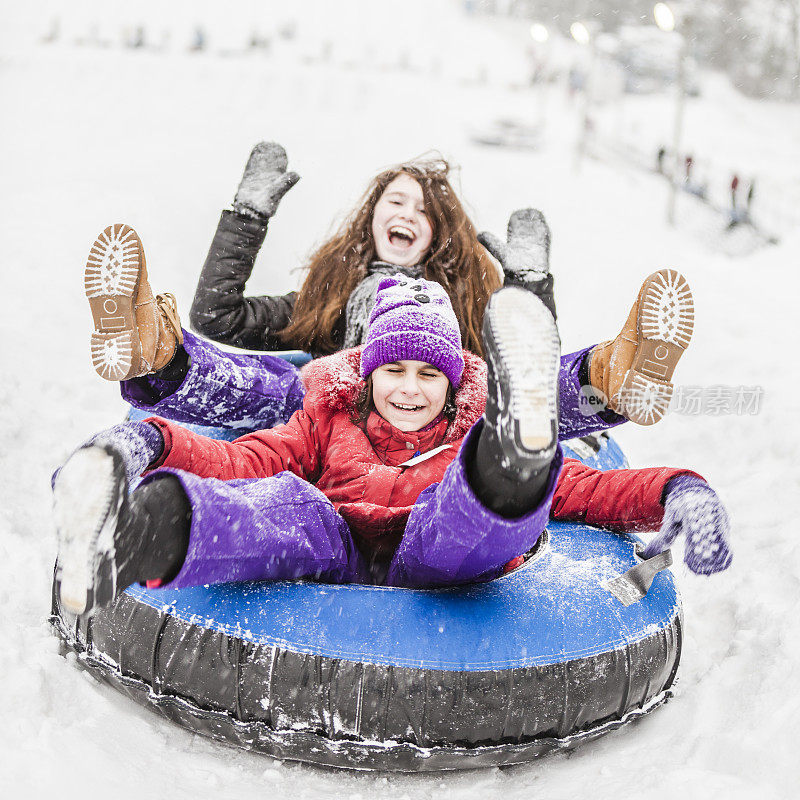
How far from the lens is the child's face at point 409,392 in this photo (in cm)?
193

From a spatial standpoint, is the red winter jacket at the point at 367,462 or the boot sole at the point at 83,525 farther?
the red winter jacket at the point at 367,462

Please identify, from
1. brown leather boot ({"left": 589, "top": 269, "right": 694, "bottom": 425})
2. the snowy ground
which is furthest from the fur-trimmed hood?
the snowy ground

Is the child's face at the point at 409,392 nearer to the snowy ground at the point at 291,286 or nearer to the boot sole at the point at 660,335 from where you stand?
the boot sole at the point at 660,335

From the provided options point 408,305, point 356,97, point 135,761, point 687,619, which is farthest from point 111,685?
point 356,97

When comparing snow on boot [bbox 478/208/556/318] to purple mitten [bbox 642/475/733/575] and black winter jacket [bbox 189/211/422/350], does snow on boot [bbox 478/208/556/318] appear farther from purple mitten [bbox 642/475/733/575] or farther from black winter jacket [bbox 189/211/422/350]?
purple mitten [bbox 642/475/733/575]

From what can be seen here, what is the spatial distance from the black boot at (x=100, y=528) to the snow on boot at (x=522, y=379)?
0.54 meters

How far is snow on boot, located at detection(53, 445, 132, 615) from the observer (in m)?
1.28

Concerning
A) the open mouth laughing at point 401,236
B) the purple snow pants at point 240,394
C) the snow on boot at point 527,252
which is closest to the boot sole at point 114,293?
the purple snow pants at point 240,394

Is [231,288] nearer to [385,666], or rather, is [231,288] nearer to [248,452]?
[248,452]

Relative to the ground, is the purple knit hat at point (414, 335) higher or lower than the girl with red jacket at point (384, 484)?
higher

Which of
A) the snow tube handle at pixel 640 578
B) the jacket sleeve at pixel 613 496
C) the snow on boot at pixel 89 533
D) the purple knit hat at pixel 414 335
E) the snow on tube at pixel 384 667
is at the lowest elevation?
the snow on tube at pixel 384 667

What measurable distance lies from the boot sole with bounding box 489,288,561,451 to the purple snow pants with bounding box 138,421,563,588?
104 millimetres

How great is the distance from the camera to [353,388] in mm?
2051

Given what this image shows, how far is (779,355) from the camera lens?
12.2 ft
